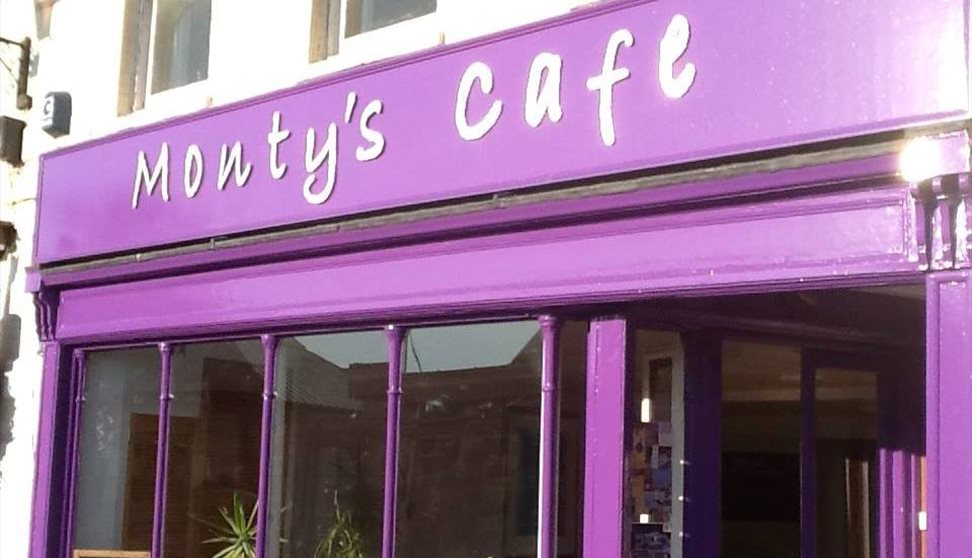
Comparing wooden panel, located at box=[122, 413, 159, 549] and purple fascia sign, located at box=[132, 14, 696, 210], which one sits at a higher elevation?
purple fascia sign, located at box=[132, 14, 696, 210]

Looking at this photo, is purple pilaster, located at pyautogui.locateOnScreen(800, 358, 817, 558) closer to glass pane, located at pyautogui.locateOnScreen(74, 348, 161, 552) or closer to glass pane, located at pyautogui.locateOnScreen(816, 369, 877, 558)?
glass pane, located at pyautogui.locateOnScreen(816, 369, 877, 558)

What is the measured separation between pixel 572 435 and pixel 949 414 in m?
1.81

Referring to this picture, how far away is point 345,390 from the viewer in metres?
6.84

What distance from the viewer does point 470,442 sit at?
245 inches

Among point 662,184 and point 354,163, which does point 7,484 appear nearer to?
point 354,163

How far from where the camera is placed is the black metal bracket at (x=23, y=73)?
355 inches

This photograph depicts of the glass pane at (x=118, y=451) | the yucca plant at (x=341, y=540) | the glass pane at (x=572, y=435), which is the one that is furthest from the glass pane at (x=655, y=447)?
the glass pane at (x=118, y=451)

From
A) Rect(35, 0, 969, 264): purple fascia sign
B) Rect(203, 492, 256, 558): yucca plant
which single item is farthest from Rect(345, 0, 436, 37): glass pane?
Rect(203, 492, 256, 558): yucca plant

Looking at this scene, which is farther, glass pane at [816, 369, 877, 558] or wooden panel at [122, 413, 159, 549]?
wooden panel at [122, 413, 159, 549]

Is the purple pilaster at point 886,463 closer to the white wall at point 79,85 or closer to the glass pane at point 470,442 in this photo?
the glass pane at point 470,442

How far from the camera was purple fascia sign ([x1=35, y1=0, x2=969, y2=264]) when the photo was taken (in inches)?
181

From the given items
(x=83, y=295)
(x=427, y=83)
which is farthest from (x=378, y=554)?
(x=83, y=295)

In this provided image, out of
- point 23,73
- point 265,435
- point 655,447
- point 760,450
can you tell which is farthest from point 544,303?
point 23,73

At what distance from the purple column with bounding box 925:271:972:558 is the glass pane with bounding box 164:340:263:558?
3944 millimetres
